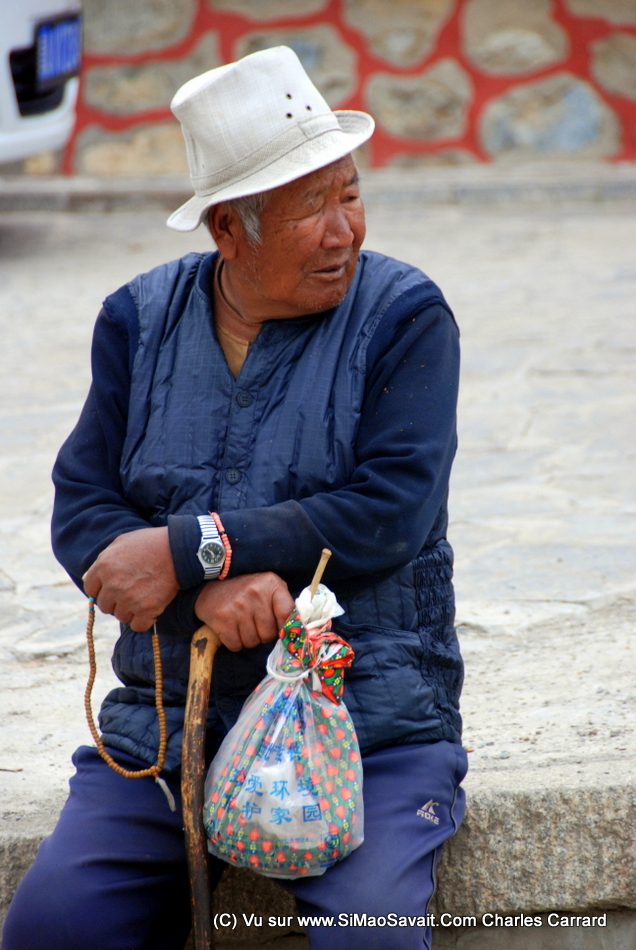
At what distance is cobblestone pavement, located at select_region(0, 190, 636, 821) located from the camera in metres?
2.49

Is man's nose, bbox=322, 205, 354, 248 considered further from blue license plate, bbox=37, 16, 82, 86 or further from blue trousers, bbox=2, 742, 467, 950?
blue license plate, bbox=37, 16, 82, 86

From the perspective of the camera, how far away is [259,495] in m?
1.86

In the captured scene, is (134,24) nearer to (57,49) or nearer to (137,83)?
(137,83)

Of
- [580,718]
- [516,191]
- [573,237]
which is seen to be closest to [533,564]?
[580,718]

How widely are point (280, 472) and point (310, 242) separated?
38cm

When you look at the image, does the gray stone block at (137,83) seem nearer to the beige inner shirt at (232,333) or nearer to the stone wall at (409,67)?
the stone wall at (409,67)

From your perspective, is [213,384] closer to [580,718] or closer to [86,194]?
[580,718]

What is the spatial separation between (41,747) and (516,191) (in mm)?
6940

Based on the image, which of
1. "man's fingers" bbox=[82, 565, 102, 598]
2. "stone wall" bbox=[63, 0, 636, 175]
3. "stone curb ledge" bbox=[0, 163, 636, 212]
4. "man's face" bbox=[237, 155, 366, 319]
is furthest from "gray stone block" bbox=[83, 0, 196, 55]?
"man's fingers" bbox=[82, 565, 102, 598]

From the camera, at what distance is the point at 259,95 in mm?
1873

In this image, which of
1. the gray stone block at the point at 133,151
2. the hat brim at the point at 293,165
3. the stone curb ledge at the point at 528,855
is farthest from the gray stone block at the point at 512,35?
the stone curb ledge at the point at 528,855

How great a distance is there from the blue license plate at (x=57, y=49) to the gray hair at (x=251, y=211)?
5275mm

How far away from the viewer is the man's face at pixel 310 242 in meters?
1.90

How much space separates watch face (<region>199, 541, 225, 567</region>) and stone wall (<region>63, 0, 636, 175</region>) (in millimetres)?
7951
